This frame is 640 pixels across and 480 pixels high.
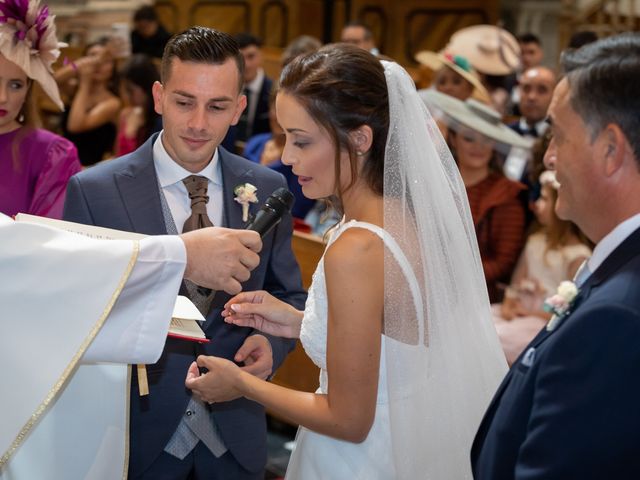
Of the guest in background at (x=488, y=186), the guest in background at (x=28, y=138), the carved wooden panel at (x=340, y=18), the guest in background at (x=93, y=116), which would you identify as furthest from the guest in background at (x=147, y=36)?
the guest in background at (x=28, y=138)

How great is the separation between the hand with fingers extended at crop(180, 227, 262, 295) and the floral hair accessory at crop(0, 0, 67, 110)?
139 cm

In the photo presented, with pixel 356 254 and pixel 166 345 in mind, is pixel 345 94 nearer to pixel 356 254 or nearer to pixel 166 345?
pixel 356 254

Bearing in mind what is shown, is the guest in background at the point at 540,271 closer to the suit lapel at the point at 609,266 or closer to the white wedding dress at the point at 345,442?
the white wedding dress at the point at 345,442

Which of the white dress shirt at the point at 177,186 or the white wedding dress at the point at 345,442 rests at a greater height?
the white dress shirt at the point at 177,186

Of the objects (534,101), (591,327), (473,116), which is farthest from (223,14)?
(591,327)

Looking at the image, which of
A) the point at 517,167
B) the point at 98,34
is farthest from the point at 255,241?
the point at 98,34

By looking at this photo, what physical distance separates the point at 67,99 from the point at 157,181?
21.7 feet

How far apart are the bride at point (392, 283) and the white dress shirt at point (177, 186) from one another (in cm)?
61

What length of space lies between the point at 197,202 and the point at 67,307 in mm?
640

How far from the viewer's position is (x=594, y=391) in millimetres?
1656

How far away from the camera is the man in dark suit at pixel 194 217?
294 centimetres

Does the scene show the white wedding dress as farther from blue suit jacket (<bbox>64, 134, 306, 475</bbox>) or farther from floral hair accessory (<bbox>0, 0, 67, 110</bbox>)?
floral hair accessory (<bbox>0, 0, 67, 110</bbox>)

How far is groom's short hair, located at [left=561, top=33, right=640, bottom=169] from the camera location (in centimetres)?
176

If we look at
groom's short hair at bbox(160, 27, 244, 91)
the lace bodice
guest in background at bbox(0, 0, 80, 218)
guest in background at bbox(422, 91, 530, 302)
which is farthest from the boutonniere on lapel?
guest in background at bbox(422, 91, 530, 302)
